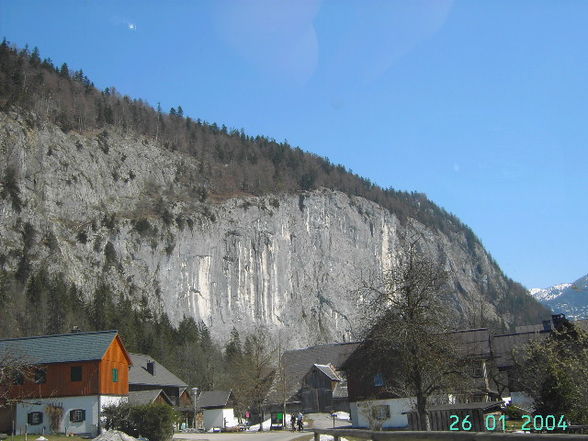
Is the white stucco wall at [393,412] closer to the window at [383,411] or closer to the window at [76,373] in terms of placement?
the window at [383,411]

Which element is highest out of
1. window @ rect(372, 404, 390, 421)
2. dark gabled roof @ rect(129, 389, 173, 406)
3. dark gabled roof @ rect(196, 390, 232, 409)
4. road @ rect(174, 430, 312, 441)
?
dark gabled roof @ rect(129, 389, 173, 406)

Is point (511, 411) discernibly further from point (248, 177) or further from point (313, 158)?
point (313, 158)

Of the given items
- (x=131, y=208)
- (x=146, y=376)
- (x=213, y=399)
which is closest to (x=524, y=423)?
(x=146, y=376)

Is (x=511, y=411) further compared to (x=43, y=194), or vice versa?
(x=43, y=194)

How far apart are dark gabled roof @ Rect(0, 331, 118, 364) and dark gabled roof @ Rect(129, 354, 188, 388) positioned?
810 centimetres

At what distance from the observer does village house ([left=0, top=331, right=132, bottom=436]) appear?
136ft

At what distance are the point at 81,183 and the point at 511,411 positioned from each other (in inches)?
3392

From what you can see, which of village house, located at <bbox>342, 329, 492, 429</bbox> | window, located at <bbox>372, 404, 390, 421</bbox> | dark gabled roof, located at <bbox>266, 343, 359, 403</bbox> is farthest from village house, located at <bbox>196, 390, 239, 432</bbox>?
window, located at <bbox>372, 404, 390, 421</bbox>

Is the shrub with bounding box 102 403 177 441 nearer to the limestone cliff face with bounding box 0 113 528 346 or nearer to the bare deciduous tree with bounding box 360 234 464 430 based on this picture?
the bare deciduous tree with bounding box 360 234 464 430

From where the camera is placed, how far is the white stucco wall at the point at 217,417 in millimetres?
60156

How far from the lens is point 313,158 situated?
171125mm

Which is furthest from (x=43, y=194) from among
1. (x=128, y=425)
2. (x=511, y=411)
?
(x=511, y=411)

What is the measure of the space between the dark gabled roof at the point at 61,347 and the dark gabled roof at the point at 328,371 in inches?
1221

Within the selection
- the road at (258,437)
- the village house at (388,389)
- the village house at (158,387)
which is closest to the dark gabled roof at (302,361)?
the village house at (158,387)
